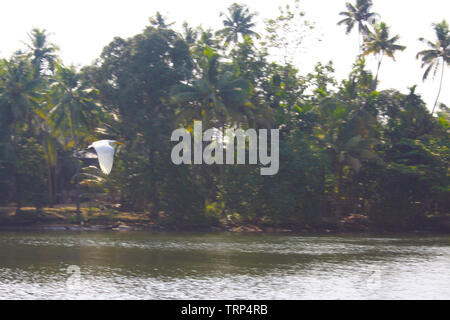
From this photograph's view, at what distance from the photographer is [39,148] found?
35.2 metres

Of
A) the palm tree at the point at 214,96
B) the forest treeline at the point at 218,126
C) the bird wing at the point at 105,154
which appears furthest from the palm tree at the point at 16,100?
the bird wing at the point at 105,154

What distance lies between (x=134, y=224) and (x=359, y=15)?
2435 cm

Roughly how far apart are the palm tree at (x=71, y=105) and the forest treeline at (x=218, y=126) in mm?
81

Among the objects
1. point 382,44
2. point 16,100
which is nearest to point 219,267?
point 16,100

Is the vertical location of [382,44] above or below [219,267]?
above

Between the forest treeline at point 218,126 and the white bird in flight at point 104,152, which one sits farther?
the forest treeline at point 218,126

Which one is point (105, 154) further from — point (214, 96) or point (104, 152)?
point (214, 96)

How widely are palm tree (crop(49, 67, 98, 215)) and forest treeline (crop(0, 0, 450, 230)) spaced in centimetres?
8

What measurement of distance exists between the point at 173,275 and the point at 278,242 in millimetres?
10001

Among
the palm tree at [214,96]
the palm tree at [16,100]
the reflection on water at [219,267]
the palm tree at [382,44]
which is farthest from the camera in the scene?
the palm tree at [382,44]

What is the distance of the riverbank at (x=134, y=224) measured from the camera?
3409cm

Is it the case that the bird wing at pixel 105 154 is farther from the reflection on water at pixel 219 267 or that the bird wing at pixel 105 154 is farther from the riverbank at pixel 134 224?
the riverbank at pixel 134 224

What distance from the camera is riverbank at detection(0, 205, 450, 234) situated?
34.1m

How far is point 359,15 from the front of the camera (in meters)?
46.0
